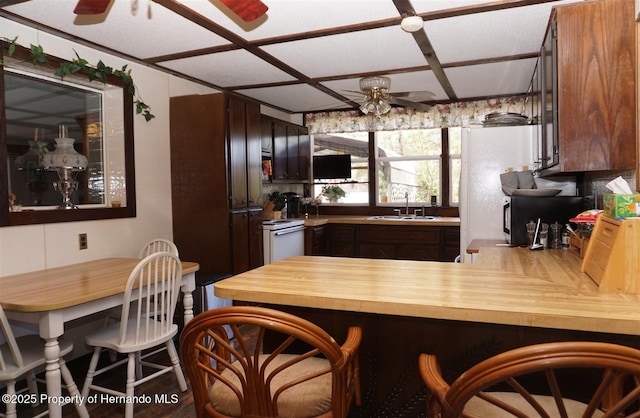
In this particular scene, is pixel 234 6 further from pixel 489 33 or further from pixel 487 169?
pixel 487 169

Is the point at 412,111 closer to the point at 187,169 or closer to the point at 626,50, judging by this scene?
the point at 187,169

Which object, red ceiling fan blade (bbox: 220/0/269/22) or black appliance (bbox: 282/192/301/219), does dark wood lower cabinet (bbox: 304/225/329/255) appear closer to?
black appliance (bbox: 282/192/301/219)

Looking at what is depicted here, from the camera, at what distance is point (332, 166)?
19.0 ft

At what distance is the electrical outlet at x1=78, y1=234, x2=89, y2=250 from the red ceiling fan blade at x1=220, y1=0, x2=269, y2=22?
198cm

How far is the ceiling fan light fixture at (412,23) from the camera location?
263 centimetres

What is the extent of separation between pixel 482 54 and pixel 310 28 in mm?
1458

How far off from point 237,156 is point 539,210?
7.95ft

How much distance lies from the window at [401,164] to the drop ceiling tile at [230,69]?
6.23 ft

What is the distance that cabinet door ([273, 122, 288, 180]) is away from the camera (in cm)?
506

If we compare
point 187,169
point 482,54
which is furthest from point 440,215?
point 187,169

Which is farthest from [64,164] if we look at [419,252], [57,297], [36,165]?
[419,252]

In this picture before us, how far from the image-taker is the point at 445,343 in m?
1.49

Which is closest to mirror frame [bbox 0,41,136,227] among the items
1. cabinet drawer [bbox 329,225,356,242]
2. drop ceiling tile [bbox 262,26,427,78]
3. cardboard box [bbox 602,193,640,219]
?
drop ceiling tile [bbox 262,26,427,78]

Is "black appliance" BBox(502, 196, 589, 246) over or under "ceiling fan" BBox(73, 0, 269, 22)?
under
